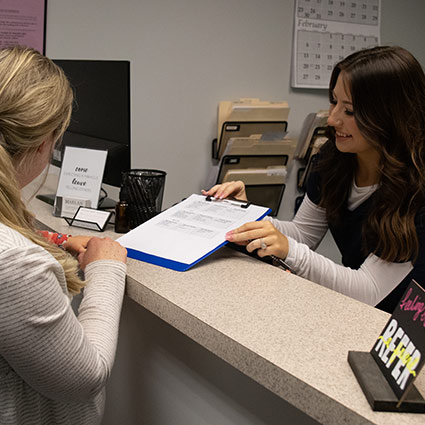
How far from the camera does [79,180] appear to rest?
1530mm

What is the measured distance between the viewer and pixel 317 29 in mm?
2777

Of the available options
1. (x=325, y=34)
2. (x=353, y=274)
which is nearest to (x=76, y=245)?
(x=353, y=274)

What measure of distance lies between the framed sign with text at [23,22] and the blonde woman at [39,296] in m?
1.34

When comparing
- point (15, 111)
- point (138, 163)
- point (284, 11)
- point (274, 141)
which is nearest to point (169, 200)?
point (138, 163)

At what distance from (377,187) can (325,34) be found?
5.22 feet

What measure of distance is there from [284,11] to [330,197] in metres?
1.42

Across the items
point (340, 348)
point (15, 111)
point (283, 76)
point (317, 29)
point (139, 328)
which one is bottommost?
point (139, 328)

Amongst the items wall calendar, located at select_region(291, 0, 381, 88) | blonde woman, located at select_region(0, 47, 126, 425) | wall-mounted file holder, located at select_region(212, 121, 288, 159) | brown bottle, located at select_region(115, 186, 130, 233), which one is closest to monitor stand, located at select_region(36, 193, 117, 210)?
brown bottle, located at select_region(115, 186, 130, 233)

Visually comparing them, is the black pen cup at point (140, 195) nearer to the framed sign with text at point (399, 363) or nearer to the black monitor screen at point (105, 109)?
the black monitor screen at point (105, 109)

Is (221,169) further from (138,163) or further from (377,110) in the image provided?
(377,110)

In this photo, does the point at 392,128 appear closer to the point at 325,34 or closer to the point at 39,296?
the point at 39,296

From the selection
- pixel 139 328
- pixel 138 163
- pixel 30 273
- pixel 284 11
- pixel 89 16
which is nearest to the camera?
pixel 30 273

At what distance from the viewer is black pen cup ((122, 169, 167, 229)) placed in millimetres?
1413

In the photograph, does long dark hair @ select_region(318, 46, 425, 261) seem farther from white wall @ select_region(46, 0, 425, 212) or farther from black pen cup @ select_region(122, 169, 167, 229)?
white wall @ select_region(46, 0, 425, 212)
